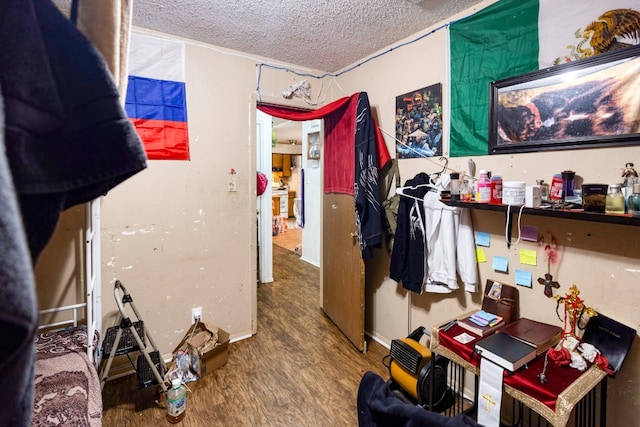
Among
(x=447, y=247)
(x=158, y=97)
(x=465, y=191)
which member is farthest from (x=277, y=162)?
(x=465, y=191)

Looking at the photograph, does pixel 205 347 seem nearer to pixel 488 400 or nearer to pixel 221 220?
pixel 221 220

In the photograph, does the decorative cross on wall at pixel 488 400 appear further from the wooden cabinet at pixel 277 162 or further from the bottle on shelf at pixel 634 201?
the wooden cabinet at pixel 277 162

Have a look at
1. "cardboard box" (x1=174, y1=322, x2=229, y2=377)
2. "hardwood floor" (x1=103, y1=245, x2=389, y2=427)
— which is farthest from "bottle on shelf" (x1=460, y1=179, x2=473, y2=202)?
"cardboard box" (x1=174, y1=322, x2=229, y2=377)

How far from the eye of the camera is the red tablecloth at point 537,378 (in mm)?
1199

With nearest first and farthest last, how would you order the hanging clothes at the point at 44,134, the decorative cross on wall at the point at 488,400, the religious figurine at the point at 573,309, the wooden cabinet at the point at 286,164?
the hanging clothes at the point at 44,134 → the decorative cross on wall at the point at 488,400 → the religious figurine at the point at 573,309 → the wooden cabinet at the point at 286,164

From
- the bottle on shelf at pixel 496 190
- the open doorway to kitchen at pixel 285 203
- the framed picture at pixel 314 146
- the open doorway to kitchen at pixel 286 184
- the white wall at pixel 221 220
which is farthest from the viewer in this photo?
the open doorway to kitchen at pixel 286 184

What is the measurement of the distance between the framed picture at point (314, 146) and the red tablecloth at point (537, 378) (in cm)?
396

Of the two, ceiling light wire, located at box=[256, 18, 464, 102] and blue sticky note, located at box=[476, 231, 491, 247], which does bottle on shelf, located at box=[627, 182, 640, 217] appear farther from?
ceiling light wire, located at box=[256, 18, 464, 102]

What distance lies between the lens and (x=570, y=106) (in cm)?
153

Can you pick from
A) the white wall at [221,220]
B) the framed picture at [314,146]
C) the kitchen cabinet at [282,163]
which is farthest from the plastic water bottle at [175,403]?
the kitchen cabinet at [282,163]

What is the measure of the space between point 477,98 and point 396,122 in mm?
708

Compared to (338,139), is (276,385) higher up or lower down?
lower down

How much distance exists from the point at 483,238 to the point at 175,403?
210cm

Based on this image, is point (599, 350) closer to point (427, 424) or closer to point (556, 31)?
point (427, 424)
